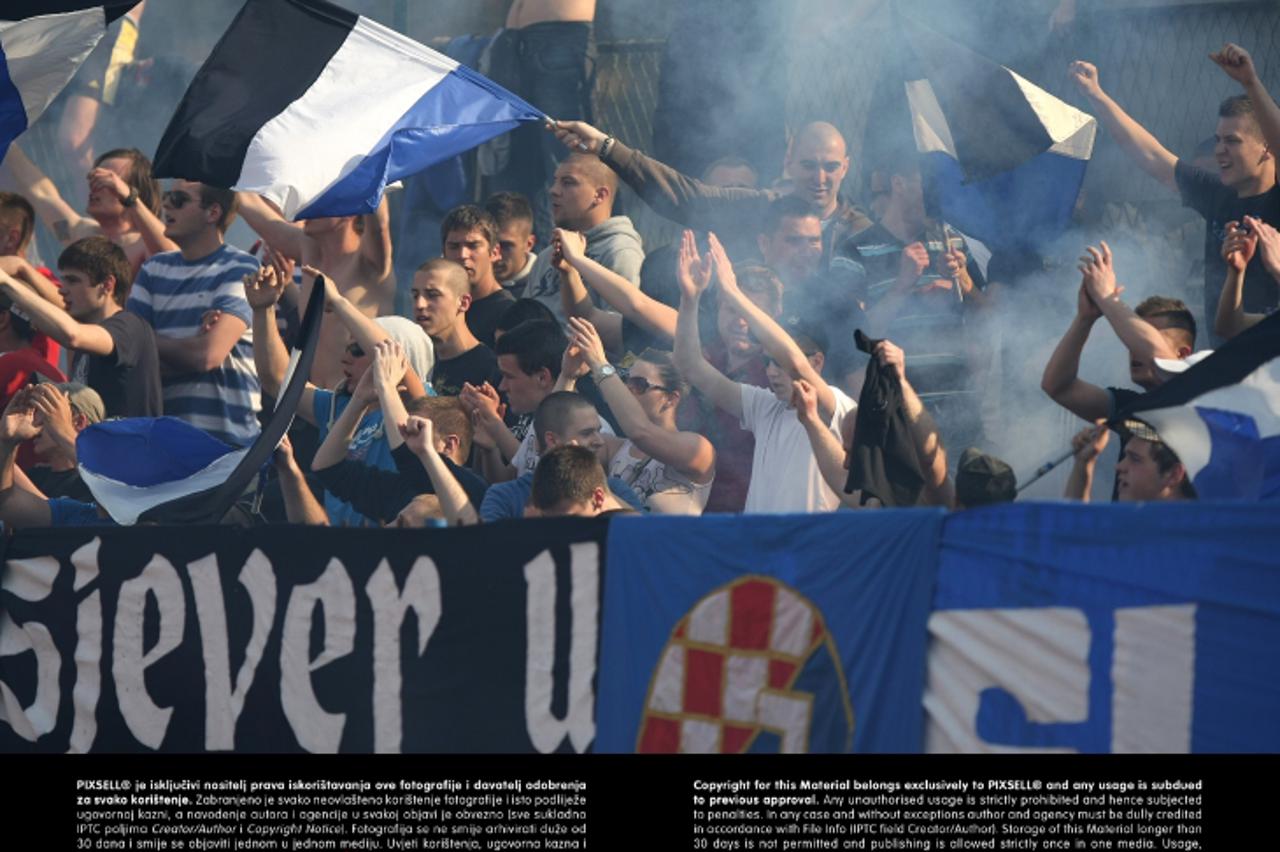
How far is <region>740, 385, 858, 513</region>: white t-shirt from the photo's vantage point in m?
6.05

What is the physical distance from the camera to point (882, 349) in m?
5.39

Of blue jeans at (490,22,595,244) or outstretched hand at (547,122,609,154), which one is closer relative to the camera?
outstretched hand at (547,122,609,154)

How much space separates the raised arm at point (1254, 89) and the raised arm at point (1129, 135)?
478mm

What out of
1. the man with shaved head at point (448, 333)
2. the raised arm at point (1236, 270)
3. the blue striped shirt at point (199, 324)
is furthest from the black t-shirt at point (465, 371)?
the raised arm at point (1236, 270)

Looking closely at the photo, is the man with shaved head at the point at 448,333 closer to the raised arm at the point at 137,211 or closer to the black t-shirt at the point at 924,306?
the black t-shirt at the point at 924,306

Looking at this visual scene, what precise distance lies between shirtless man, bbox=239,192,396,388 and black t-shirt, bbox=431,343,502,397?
0.61 metres

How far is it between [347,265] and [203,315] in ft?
1.92

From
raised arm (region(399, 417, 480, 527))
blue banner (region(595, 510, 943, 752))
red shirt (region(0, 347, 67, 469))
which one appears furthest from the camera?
red shirt (region(0, 347, 67, 469))

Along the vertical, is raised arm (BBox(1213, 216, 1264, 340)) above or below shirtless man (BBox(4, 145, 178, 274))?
below

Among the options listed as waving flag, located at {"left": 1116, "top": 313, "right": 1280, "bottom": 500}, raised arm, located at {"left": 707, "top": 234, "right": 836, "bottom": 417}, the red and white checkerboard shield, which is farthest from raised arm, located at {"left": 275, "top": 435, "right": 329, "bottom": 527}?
waving flag, located at {"left": 1116, "top": 313, "right": 1280, "bottom": 500}

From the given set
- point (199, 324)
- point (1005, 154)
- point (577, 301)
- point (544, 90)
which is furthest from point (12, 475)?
point (1005, 154)

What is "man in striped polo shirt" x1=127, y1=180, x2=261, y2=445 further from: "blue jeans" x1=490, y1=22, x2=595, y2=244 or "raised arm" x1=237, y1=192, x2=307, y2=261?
"blue jeans" x1=490, y1=22, x2=595, y2=244

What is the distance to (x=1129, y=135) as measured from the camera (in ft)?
21.2
